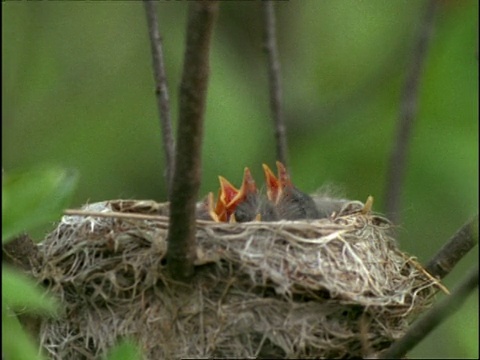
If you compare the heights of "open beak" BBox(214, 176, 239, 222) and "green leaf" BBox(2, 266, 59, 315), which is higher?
"green leaf" BBox(2, 266, 59, 315)

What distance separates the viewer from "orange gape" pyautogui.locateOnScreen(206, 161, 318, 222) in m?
5.05

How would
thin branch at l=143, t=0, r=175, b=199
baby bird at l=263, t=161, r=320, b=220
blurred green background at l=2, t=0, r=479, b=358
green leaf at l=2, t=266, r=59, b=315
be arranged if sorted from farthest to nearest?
blurred green background at l=2, t=0, r=479, b=358 < baby bird at l=263, t=161, r=320, b=220 < thin branch at l=143, t=0, r=175, b=199 < green leaf at l=2, t=266, r=59, b=315

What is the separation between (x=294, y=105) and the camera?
24.0ft

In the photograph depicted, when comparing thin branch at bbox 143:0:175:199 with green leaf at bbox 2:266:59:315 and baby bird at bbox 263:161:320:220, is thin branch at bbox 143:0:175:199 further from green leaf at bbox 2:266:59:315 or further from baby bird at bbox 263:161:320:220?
green leaf at bbox 2:266:59:315

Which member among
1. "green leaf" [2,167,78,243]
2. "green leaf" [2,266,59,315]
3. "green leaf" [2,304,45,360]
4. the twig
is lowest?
the twig

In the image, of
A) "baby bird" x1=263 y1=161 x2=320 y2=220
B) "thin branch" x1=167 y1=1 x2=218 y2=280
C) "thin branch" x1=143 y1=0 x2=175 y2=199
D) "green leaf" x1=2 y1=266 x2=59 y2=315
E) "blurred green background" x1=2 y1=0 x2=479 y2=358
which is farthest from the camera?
"blurred green background" x1=2 y1=0 x2=479 y2=358

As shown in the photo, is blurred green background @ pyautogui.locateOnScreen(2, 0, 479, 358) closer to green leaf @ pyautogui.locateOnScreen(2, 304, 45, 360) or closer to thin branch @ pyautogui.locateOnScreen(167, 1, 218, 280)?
thin branch @ pyautogui.locateOnScreen(167, 1, 218, 280)

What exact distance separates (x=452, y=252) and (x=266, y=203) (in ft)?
3.29

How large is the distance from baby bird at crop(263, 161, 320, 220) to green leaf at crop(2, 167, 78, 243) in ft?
7.77

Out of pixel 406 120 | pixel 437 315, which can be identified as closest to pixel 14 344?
pixel 437 315

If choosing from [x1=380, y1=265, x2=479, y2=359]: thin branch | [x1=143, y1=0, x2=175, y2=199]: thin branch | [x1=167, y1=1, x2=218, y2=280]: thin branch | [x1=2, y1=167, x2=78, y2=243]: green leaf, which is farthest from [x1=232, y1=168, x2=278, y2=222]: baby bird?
[x1=2, y1=167, x2=78, y2=243]: green leaf

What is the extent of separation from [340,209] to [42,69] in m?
2.06

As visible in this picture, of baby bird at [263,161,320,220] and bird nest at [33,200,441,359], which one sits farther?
baby bird at [263,161,320,220]

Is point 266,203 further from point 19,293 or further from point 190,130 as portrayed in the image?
point 19,293
